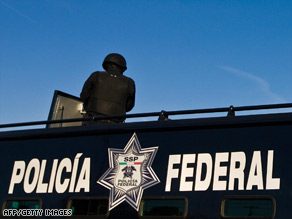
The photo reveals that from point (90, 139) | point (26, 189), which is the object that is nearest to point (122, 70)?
point (90, 139)

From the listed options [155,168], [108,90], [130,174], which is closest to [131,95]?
[108,90]

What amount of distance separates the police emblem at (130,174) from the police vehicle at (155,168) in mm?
11

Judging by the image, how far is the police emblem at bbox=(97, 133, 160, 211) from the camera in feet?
21.4

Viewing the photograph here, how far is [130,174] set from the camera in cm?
668

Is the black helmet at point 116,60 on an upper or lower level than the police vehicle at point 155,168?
upper

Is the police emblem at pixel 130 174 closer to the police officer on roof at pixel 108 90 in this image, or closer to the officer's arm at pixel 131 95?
the police officer on roof at pixel 108 90

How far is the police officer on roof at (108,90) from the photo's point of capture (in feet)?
26.0

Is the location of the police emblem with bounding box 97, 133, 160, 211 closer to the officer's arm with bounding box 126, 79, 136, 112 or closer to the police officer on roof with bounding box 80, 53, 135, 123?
the police officer on roof with bounding box 80, 53, 135, 123

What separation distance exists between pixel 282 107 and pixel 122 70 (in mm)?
2771

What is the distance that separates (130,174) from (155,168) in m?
0.31

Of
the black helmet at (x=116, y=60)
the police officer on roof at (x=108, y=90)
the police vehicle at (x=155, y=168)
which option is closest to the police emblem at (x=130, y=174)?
the police vehicle at (x=155, y=168)

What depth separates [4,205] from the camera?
7.40m

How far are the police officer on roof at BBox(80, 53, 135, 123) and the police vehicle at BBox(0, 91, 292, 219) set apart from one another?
2.34ft

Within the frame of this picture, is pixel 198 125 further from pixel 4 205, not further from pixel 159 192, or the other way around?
pixel 4 205
